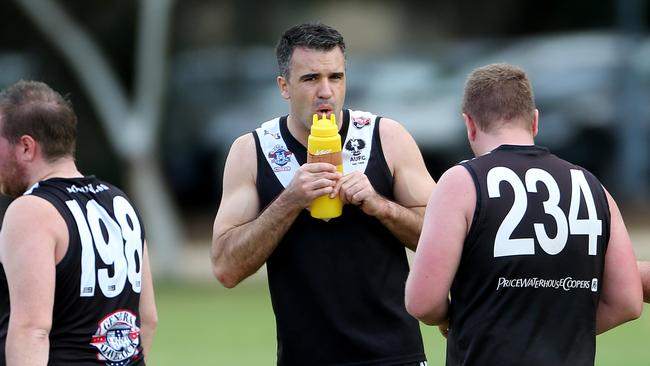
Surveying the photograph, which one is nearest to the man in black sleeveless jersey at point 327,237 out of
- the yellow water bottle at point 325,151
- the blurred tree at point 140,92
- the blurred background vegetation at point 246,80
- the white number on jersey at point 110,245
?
the yellow water bottle at point 325,151

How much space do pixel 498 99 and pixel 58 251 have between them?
1765 millimetres

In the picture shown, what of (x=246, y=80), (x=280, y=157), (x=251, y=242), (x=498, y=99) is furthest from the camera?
(x=246, y=80)

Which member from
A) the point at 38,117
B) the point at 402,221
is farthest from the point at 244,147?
the point at 38,117

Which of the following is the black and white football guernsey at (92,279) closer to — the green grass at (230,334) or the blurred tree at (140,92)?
the green grass at (230,334)

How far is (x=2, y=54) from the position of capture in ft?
65.5

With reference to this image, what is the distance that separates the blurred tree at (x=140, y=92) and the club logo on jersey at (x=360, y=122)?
472 inches

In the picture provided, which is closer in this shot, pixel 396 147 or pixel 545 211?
pixel 545 211

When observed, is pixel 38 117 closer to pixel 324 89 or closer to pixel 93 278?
pixel 93 278

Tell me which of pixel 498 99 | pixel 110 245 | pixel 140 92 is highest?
pixel 140 92

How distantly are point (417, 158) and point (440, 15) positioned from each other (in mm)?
20484

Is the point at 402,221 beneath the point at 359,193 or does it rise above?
beneath

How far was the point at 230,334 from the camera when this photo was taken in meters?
13.0

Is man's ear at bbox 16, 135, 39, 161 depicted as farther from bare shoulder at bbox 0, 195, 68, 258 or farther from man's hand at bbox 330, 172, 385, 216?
man's hand at bbox 330, 172, 385, 216

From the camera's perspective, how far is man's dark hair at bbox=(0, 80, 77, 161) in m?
4.70
